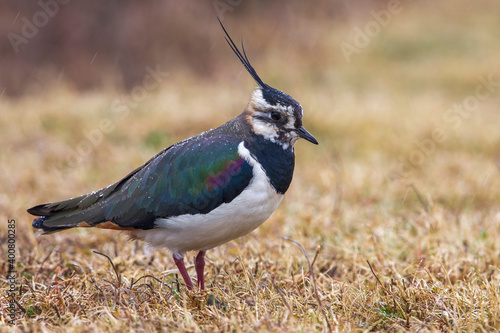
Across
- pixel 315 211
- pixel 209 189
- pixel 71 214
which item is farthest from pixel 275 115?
pixel 315 211

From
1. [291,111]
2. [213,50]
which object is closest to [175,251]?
[291,111]

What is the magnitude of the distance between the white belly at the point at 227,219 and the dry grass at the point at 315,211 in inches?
10.7

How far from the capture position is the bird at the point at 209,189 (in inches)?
114

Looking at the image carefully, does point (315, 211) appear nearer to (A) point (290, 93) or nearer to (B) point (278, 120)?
(B) point (278, 120)

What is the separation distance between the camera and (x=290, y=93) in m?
8.66

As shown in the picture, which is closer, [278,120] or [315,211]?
[278,120]

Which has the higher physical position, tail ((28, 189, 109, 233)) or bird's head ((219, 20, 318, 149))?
bird's head ((219, 20, 318, 149))

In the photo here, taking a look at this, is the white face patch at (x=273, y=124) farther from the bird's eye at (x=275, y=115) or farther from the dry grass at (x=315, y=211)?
the dry grass at (x=315, y=211)

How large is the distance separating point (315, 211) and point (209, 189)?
7.53 ft

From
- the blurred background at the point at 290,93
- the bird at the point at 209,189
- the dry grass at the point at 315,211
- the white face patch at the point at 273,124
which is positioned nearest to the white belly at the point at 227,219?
the bird at the point at 209,189

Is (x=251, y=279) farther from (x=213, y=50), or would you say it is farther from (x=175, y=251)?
(x=213, y=50)

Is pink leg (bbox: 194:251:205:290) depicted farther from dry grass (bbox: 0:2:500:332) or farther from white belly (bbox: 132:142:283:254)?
white belly (bbox: 132:142:283:254)

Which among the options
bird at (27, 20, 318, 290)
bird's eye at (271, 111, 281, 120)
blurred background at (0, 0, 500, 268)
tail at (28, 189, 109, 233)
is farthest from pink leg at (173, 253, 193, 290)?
blurred background at (0, 0, 500, 268)

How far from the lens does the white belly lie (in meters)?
2.87
